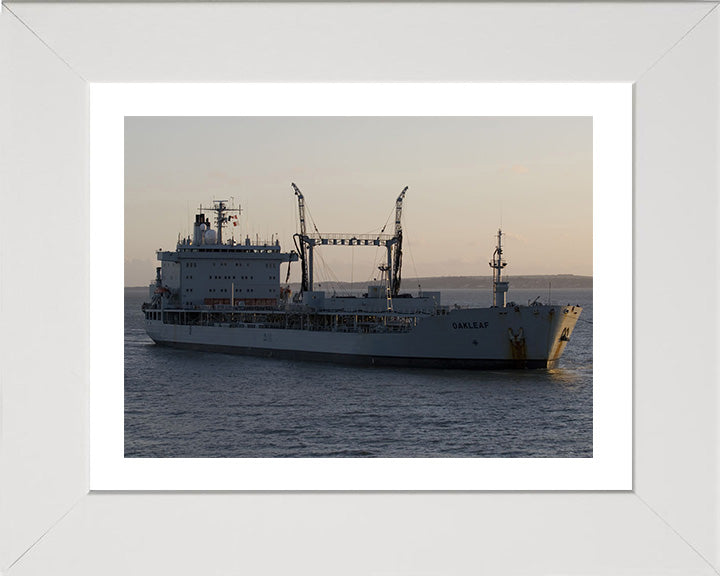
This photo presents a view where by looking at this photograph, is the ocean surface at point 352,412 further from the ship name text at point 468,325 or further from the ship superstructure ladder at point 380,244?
the ship superstructure ladder at point 380,244

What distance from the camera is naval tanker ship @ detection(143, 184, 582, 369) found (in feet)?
50.3

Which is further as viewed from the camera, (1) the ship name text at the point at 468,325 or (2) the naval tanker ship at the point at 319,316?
(2) the naval tanker ship at the point at 319,316

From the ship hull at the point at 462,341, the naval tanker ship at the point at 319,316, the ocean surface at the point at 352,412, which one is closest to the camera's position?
the ocean surface at the point at 352,412

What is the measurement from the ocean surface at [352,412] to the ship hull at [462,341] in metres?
0.25

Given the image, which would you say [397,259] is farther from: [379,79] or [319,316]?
[379,79]

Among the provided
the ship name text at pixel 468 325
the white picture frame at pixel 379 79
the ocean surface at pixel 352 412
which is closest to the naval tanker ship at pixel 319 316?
the ship name text at pixel 468 325

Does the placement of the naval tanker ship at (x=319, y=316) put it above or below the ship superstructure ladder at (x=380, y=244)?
below

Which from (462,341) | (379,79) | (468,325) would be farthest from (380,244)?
(379,79)

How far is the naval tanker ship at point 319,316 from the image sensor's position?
15.3 m

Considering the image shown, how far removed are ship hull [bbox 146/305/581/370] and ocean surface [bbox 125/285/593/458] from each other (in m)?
0.25

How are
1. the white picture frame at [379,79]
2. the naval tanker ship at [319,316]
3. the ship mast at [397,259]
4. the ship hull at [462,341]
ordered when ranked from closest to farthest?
the white picture frame at [379,79]
the ship hull at [462,341]
the naval tanker ship at [319,316]
the ship mast at [397,259]
